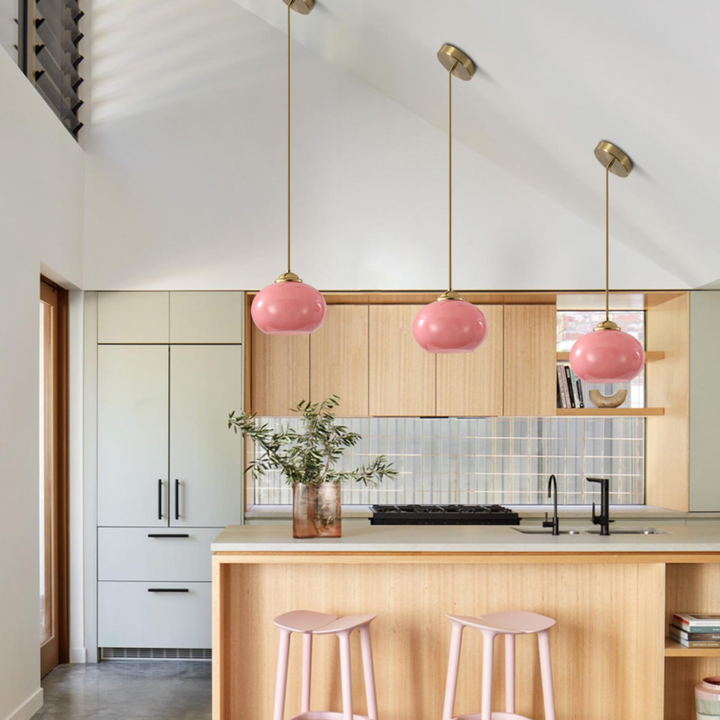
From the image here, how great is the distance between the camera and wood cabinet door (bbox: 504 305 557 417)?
16.2ft

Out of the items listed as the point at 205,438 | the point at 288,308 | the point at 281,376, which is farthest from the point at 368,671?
the point at 281,376

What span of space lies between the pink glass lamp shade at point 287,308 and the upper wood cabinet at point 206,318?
5.85 feet

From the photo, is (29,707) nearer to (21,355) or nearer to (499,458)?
(21,355)

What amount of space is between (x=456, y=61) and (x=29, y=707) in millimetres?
3561

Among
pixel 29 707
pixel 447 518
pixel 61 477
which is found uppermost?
pixel 61 477

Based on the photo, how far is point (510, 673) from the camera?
3.17 metres

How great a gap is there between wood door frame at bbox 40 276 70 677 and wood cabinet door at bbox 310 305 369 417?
4.87ft

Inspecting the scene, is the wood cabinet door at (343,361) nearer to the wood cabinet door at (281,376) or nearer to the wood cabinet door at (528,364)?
the wood cabinet door at (281,376)

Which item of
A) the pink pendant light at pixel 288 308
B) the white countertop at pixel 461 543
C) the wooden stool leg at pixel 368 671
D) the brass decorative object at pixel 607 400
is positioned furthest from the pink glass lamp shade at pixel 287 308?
the brass decorative object at pixel 607 400

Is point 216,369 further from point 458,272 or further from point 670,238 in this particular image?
point 670,238

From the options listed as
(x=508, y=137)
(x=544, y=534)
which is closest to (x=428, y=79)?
(x=508, y=137)

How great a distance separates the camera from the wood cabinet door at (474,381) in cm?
493

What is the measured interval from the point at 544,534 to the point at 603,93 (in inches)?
73.1

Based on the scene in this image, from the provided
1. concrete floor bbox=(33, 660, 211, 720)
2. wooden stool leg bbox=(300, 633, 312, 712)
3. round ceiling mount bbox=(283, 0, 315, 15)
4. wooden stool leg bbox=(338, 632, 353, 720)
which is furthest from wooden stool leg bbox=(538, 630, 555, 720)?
round ceiling mount bbox=(283, 0, 315, 15)
